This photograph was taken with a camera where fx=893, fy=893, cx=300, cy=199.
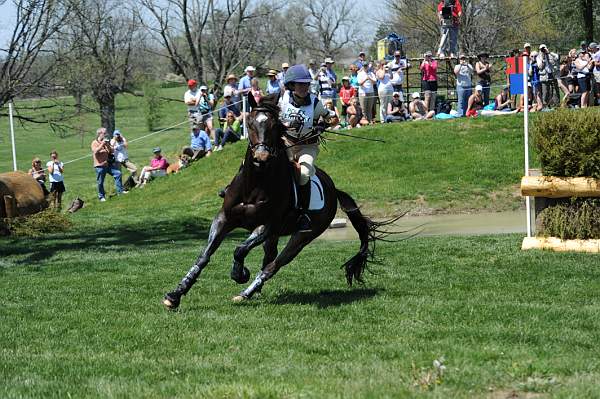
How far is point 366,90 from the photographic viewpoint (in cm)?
2566

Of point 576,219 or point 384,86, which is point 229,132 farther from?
point 576,219

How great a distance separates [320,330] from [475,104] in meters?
19.8

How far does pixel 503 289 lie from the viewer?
→ 991cm

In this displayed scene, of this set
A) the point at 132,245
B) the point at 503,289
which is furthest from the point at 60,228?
the point at 503,289

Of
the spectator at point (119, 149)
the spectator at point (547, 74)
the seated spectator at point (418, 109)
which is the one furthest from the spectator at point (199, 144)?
the spectator at point (547, 74)

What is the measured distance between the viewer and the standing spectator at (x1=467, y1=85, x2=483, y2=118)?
86.5ft

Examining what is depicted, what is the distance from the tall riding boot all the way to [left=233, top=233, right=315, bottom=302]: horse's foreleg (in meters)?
0.09

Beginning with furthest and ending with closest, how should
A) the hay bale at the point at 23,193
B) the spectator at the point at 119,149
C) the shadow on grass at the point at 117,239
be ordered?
the spectator at the point at 119,149 < the hay bale at the point at 23,193 < the shadow on grass at the point at 117,239

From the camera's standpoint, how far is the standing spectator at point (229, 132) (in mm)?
27156

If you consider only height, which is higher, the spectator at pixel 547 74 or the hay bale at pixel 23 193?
the spectator at pixel 547 74

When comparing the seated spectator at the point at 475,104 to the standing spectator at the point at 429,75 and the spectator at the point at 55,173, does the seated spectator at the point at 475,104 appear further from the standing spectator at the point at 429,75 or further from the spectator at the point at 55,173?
the spectator at the point at 55,173

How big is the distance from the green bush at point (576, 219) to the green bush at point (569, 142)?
421mm

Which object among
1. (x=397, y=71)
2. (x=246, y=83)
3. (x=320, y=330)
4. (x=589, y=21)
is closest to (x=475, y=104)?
(x=397, y=71)

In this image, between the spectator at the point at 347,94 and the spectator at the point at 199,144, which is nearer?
the spectator at the point at 347,94
